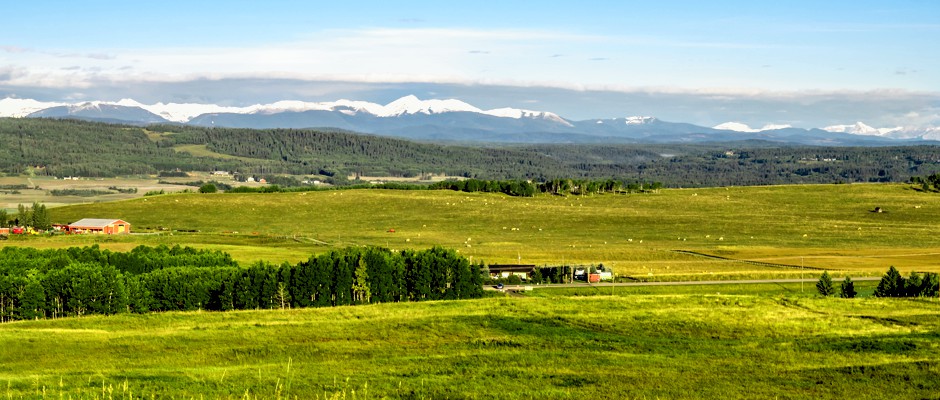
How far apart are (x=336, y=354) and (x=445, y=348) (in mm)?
4957

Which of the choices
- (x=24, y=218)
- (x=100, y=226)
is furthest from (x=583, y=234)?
(x=24, y=218)

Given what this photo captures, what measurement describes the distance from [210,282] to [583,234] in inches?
3605

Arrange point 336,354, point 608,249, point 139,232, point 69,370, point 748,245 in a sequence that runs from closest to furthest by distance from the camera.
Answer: point 69,370 < point 336,354 < point 608,249 < point 748,245 < point 139,232

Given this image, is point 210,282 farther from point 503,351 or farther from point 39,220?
point 39,220

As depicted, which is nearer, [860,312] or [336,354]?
[336,354]

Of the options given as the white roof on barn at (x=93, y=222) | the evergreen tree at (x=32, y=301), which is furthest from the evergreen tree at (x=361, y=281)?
the white roof on barn at (x=93, y=222)

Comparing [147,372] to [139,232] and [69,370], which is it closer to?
[69,370]

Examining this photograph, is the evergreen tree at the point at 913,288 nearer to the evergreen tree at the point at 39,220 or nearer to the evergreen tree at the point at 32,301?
the evergreen tree at the point at 32,301

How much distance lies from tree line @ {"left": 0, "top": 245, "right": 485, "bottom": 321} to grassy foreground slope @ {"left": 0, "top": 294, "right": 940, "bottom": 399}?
1156 cm

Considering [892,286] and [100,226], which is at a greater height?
[892,286]

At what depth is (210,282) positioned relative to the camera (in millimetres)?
79375

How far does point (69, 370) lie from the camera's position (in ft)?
132

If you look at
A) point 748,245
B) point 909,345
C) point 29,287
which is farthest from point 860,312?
point 748,245

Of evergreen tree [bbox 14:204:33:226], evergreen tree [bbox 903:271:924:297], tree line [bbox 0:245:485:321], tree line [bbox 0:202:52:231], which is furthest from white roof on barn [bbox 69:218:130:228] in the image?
evergreen tree [bbox 903:271:924:297]
